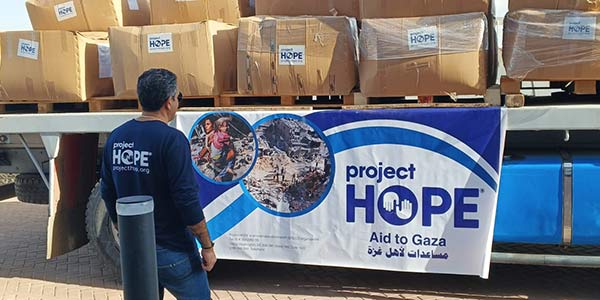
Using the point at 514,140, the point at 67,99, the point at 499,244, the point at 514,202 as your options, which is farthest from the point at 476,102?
the point at 67,99

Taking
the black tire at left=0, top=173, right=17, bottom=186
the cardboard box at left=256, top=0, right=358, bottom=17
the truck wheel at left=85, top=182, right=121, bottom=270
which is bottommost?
the truck wheel at left=85, top=182, right=121, bottom=270

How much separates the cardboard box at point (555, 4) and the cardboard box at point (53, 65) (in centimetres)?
325

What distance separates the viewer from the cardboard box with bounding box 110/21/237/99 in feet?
14.8

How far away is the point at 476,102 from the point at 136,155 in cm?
265

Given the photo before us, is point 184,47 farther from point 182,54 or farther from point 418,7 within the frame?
point 418,7

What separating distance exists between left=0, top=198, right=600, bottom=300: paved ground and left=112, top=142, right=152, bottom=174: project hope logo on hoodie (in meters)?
2.25

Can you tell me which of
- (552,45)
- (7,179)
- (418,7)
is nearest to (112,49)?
(7,179)

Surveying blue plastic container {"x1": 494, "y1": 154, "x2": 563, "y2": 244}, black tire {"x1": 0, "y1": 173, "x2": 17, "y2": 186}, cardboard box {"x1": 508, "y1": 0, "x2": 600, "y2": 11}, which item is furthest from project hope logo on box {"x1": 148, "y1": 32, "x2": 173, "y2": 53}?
blue plastic container {"x1": 494, "y1": 154, "x2": 563, "y2": 244}

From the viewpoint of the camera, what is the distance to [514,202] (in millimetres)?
4176

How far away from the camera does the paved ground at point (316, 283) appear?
467 cm

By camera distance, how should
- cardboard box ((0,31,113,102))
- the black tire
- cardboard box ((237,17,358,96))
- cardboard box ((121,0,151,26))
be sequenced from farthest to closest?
the black tire < cardboard box ((121,0,151,26)) < cardboard box ((0,31,113,102)) < cardboard box ((237,17,358,96))

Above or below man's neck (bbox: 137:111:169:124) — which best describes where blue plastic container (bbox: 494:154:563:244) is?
below

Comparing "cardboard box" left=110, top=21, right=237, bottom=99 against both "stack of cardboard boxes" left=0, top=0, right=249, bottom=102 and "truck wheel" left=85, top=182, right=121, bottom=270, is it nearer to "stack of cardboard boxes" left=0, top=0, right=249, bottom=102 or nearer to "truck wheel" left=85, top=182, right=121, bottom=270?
"stack of cardboard boxes" left=0, top=0, right=249, bottom=102

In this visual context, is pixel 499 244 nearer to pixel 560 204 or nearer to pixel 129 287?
pixel 560 204
